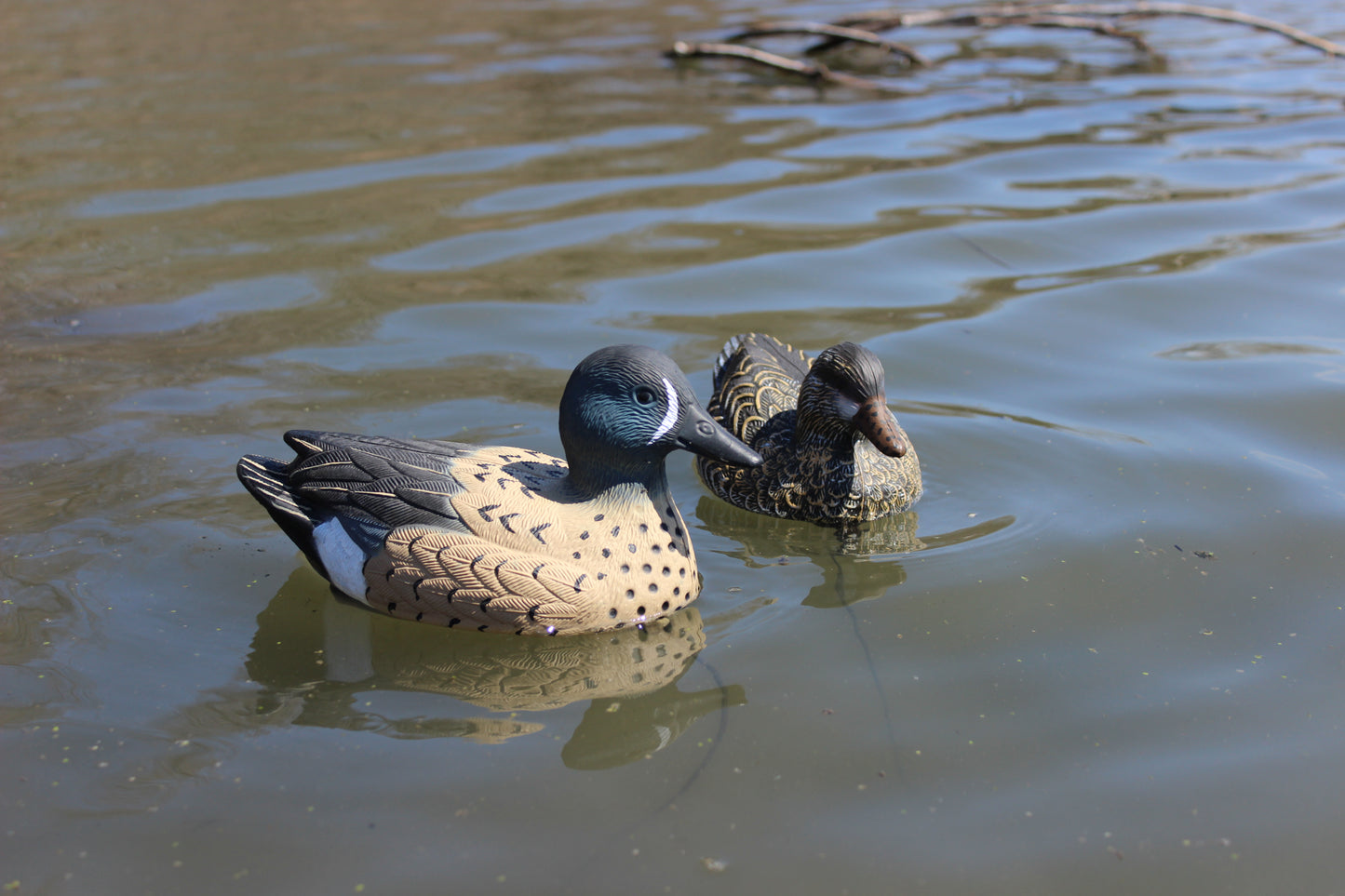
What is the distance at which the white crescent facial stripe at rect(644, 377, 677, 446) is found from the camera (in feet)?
15.8

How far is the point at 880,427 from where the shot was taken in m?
5.62

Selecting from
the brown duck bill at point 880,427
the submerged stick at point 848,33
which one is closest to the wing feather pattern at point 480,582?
the brown duck bill at point 880,427

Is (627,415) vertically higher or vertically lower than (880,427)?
higher

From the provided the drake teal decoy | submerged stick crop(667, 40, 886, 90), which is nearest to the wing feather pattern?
the drake teal decoy

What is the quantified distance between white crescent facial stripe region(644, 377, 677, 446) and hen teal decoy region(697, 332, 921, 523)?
1167 mm

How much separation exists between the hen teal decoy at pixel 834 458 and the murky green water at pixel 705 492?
169 millimetres

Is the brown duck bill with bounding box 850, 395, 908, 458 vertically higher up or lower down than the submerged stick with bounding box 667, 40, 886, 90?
lower down

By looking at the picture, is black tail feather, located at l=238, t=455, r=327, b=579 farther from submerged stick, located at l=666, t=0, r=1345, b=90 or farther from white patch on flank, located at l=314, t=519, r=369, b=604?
submerged stick, located at l=666, t=0, r=1345, b=90

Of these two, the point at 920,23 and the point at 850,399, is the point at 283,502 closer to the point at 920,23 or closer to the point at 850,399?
the point at 850,399

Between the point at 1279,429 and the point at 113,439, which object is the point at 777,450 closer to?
the point at 1279,429

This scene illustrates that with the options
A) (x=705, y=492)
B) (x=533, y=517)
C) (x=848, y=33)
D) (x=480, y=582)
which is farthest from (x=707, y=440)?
(x=848, y=33)

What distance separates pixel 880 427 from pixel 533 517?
1722 millimetres

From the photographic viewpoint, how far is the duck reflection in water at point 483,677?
14.3ft

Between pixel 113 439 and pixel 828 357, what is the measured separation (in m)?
3.69
